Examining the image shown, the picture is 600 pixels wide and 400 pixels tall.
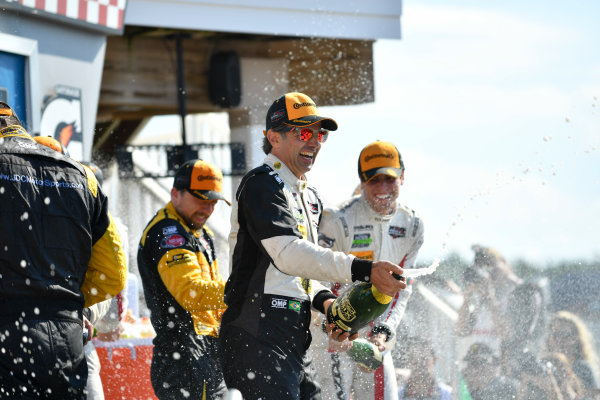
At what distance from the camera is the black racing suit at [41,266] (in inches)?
139

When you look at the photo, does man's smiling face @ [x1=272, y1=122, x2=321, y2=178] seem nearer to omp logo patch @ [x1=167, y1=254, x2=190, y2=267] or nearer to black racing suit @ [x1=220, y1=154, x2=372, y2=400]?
black racing suit @ [x1=220, y1=154, x2=372, y2=400]

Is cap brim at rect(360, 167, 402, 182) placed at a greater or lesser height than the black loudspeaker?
Answer: lesser

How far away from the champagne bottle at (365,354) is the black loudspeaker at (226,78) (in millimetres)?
8306

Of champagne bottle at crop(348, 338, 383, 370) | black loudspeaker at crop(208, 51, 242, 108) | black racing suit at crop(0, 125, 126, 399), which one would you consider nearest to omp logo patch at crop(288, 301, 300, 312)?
black racing suit at crop(0, 125, 126, 399)

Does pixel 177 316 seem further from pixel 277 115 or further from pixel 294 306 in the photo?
pixel 277 115

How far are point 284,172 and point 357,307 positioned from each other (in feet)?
2.20

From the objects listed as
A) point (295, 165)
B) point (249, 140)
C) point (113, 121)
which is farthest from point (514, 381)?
point (113, 121)

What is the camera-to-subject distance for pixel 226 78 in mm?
12961

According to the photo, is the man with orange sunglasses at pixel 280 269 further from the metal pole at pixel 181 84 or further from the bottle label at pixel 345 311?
the metal pole at pixel 181 84

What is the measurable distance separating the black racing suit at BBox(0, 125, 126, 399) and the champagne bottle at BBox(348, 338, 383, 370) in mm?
1789

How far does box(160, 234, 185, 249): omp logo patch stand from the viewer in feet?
16.1

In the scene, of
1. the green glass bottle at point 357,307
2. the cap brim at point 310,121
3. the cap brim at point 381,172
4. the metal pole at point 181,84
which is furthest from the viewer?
the metal pole at point 181,84

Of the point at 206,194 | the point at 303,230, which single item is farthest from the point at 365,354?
the point at 303,230

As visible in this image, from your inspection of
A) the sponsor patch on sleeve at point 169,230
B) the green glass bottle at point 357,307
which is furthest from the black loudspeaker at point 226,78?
the green glass bottle at point 357,307
